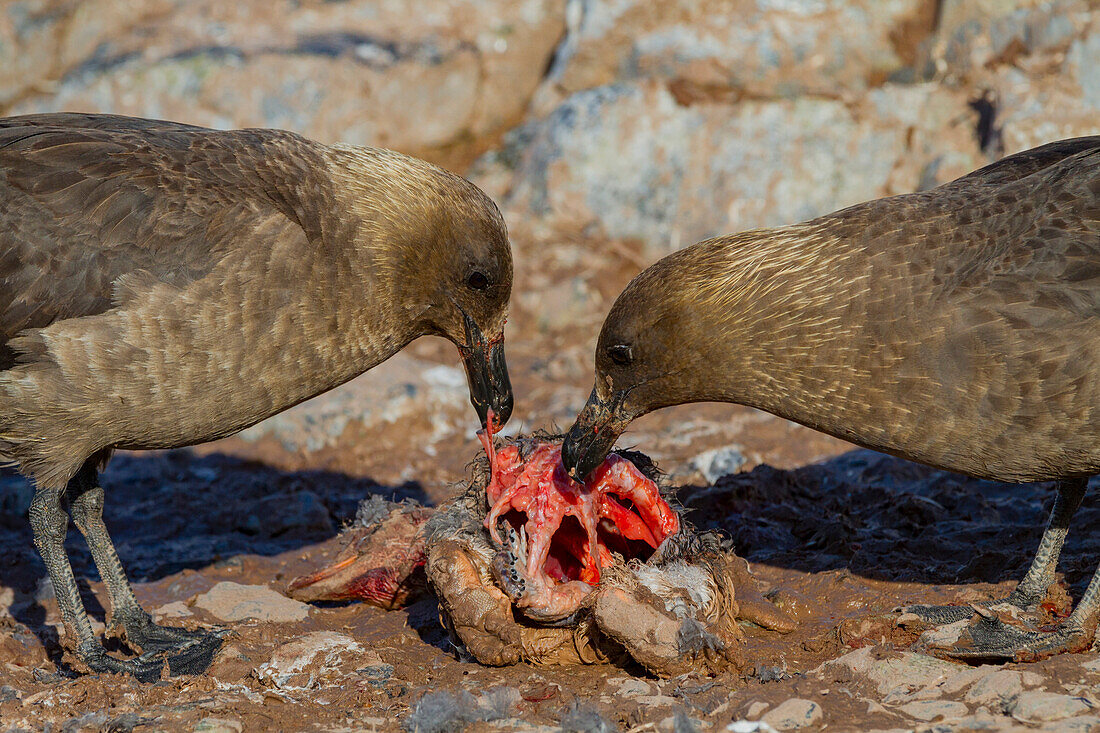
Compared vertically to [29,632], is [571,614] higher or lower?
higher

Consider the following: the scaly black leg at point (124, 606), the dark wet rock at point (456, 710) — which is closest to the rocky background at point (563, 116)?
the scaly black leg at point (124, 606)

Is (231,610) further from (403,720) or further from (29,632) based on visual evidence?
(403,720)

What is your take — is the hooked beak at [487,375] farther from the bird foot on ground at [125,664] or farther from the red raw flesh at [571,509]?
the bird foot on ground at [125,664]

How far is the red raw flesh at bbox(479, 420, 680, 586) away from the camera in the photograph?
4.74 m

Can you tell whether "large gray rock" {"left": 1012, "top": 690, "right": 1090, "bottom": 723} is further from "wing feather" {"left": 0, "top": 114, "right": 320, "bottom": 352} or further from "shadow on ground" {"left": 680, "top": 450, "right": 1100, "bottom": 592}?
"wing feather" {"left": 0, "top": 114, "right": 320, "bottom": 352}

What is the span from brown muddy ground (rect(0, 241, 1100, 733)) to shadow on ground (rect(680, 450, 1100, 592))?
0.04 feet

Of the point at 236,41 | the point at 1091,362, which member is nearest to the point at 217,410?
the point at 1091,362

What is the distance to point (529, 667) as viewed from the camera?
15.1 feet

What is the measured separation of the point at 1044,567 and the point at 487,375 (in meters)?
2.74

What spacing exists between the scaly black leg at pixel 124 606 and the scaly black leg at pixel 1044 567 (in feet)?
10.3

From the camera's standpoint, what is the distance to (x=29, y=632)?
541cm

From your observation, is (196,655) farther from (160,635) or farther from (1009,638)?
(1009,638)

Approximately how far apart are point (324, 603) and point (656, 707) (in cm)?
218

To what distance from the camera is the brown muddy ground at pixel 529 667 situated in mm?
4117
